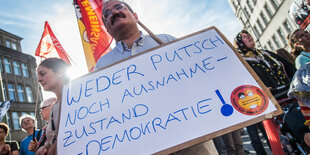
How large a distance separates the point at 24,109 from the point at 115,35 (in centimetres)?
2468

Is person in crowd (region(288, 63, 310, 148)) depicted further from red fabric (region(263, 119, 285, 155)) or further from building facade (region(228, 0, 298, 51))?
building facade (region(228, 0, 298, 51))

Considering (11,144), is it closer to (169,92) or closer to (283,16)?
(169,92)

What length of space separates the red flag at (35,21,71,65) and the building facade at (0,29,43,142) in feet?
63.2

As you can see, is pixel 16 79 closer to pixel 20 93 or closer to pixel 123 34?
pixel 20 93

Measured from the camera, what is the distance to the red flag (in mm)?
4047

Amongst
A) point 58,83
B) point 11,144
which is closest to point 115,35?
point 58,83

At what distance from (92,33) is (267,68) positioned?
313 cm

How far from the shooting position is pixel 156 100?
1.05 metres

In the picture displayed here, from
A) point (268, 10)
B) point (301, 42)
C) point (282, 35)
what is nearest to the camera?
point (301, 42)

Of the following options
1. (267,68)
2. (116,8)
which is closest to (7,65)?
(116,8)

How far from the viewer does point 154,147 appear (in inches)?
36.3

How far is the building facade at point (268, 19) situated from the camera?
19062 mm

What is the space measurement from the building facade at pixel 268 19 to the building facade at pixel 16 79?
27.2 metres

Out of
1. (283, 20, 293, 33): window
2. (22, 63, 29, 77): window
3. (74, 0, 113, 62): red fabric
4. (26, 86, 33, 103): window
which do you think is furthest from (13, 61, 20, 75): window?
(283, 20, 293, 33): window
